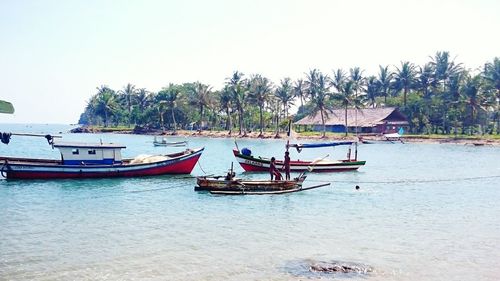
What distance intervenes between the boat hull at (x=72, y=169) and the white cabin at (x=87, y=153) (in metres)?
0.50

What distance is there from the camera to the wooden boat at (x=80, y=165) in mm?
33844

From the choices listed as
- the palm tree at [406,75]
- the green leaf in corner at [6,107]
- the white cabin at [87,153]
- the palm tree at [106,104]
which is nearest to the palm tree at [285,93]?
the palm tree at [406,75]

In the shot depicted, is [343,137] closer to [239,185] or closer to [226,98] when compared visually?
[226,98]

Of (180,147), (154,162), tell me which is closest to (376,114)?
(180,147)

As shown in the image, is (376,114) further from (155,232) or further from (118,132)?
(155,232)

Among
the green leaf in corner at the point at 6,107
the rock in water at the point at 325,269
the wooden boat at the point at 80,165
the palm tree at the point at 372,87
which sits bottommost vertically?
the rock in water at the point at 325,269

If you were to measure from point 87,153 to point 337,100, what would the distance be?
67768 mm

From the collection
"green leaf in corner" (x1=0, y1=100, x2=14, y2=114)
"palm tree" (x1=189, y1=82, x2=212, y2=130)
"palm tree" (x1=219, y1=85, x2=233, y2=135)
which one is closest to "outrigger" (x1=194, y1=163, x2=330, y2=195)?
"green leaf in corner" (x1=0, y1=100, x2=14, y2=114)

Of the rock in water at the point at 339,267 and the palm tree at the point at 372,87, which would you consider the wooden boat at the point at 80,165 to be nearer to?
the rock in water at the point at 339,267

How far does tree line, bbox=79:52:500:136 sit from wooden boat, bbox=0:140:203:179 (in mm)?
58129

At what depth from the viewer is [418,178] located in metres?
39.4

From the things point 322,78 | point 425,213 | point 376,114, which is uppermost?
point 322,78

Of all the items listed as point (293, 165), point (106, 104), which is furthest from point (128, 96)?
point (293, 165)

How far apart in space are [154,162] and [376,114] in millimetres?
64745
